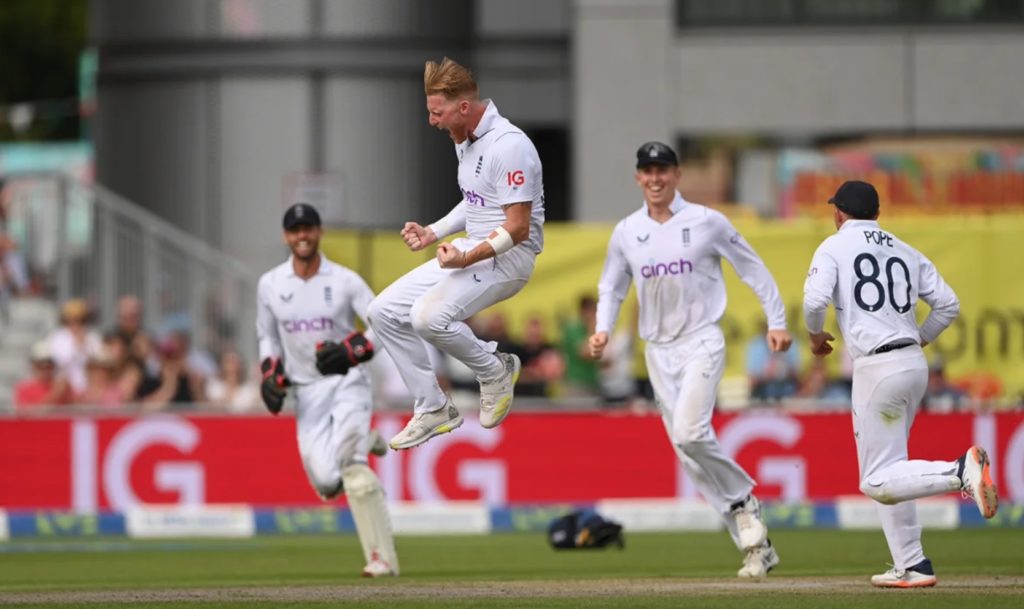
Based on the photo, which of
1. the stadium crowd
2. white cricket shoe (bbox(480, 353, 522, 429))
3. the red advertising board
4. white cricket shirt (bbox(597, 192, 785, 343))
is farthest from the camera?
the stadium crowd

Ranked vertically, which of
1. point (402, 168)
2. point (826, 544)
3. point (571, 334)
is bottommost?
point (826, 544)

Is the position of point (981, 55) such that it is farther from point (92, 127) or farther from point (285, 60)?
point (92, 127)

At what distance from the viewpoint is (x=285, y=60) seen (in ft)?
90.6

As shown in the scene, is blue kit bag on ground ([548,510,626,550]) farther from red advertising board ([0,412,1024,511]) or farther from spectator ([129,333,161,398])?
spectator ([129,333,161,398])

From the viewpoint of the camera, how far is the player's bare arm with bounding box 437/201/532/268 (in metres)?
11.8

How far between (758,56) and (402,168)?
197 inches

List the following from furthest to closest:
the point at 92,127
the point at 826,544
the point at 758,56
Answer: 1. the point at 92,127
2. the point at 758,56
3. the point at 826,544

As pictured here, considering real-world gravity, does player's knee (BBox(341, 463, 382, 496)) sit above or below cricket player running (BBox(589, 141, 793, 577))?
below

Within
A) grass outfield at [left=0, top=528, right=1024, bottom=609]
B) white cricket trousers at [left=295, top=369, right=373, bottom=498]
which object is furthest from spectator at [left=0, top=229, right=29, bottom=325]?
white cricket trousers at [left=295, top=369, right=373, bottom=498]

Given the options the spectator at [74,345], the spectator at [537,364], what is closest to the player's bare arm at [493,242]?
the spectator at [537,364]

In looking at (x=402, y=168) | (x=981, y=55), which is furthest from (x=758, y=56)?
(x=402, y=168)

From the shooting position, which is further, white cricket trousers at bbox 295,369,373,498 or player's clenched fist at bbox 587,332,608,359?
white cricket trousers at bbox 295,369,373,498

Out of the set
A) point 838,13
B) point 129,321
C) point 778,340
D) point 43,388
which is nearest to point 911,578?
point 778,340

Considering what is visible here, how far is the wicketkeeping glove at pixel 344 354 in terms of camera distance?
13531mm
